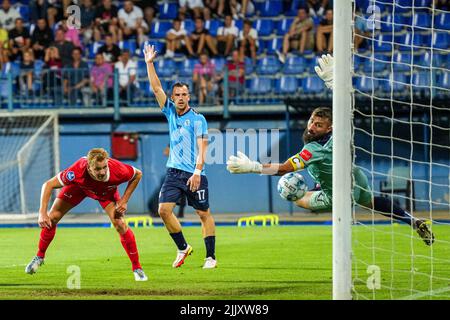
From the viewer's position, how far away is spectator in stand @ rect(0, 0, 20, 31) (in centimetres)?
2785

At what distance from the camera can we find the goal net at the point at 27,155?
26.5 meters

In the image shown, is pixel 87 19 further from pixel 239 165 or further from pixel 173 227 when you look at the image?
pixel 239 165

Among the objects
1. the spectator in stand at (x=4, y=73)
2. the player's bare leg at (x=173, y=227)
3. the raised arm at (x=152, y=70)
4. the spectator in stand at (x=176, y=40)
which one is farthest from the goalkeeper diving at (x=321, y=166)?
the spectator in stand at (x=4, y=73)

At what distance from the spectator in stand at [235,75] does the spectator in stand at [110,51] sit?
295 cm

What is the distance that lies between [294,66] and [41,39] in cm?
683

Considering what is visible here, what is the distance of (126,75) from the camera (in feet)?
86.9

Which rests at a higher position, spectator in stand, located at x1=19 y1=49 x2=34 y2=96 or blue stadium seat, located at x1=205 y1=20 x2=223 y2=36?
blue stadium seat, located at x1=205 y1=20 x2=223 y2=36

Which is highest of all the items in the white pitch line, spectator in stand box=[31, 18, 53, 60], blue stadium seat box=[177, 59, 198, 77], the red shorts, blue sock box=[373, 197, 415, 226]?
spectator in stand box=[31, 18, 53, 60]

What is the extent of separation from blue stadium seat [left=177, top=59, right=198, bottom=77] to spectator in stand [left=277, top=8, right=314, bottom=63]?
226 centimetres

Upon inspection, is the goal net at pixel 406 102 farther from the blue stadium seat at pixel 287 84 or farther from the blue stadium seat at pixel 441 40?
the blue stadium seat at pixel 287 84

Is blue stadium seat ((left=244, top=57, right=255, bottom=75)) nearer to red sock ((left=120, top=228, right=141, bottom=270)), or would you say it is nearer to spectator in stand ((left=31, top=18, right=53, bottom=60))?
spectator in stand ((left=31, top=18, right=53, bottom=60))

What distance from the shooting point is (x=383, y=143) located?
26375mm

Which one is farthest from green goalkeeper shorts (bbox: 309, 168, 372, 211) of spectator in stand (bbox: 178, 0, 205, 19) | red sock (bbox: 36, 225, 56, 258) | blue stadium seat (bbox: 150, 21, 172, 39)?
blue stadium seat (bbox: 150, 21, 172, 39)
